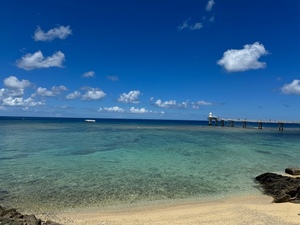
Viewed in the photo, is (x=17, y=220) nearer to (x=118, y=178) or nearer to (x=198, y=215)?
(x=198, y=215)

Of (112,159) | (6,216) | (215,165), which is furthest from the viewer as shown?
(112,159)

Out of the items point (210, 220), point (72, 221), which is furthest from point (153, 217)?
point (72, 221)

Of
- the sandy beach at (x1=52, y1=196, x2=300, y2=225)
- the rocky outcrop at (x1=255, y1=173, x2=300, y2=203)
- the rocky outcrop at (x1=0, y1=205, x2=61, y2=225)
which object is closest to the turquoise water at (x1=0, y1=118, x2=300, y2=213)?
the rocky outcrop at (x1=255, y1=173, x2=300, y2=203)

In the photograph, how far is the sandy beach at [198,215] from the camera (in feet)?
32.6

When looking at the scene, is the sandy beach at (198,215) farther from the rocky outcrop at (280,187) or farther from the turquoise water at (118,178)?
the turquoise water at (118,178)

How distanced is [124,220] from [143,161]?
13.3m

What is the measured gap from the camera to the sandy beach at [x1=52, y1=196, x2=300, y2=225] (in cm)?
992

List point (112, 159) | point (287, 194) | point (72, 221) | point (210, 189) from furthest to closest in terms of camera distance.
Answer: point (112, 159)
point (210, 189)
point (287, 194)
point (72, 221)

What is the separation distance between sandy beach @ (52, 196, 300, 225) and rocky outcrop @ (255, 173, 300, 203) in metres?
0.71

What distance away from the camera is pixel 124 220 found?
33.4 feet

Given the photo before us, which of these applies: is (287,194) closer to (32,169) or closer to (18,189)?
(18,189)

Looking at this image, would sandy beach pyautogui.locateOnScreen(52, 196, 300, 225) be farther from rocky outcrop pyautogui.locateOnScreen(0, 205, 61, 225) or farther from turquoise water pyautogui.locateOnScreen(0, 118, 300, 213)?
rocky outcrop pyautogui.locateOnScreen(0, 205, 61, 225)

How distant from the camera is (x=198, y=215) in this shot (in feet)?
35.1

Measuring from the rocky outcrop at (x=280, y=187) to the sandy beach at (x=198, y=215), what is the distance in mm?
705
